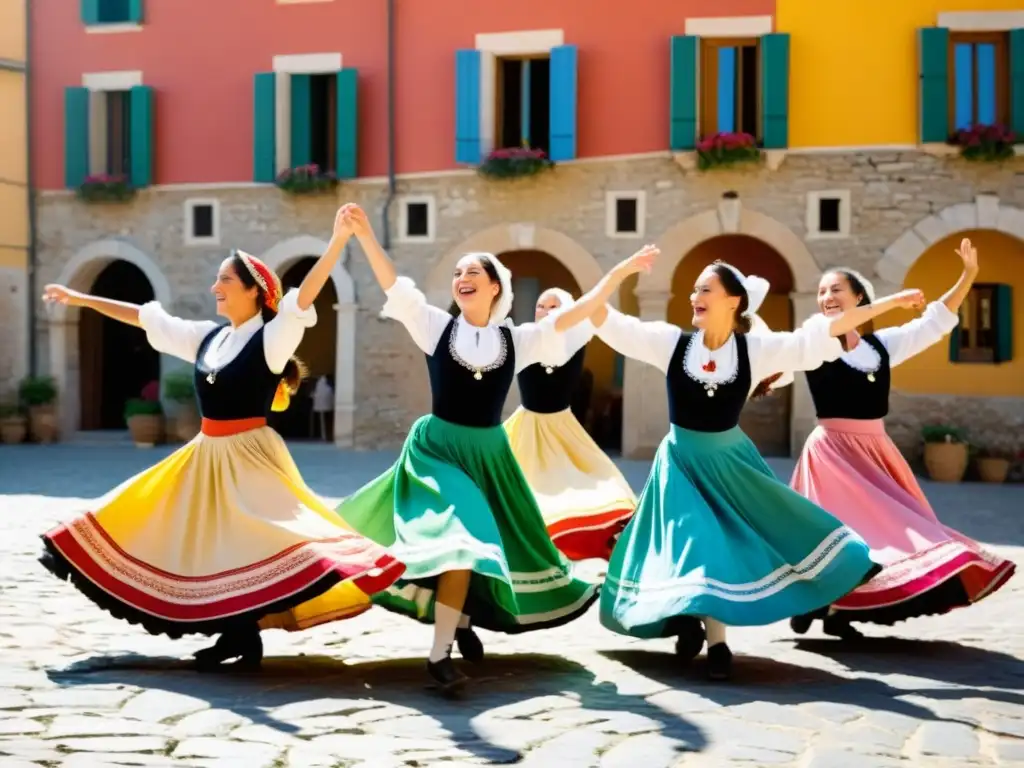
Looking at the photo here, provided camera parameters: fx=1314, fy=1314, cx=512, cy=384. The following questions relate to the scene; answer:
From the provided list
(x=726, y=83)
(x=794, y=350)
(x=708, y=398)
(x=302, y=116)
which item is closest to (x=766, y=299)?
(x=726, y=83)

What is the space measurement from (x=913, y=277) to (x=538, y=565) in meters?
12.8

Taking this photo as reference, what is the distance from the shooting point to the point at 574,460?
7707 mm

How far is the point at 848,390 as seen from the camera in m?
6.45

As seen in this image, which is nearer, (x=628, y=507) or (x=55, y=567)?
(x=55, y=567)

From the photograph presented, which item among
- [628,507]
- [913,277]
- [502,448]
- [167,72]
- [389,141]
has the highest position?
[167,72]

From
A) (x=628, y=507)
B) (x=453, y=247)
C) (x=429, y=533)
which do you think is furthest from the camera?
(x=453, y=247)

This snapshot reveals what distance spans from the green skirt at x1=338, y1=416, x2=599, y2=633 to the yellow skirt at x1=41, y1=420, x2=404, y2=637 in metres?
0.17

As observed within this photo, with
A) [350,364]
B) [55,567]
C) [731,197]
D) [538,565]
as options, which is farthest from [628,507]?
[350,364]

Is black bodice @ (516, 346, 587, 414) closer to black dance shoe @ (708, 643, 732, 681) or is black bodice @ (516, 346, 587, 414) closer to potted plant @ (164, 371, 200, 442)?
black dance shoe @ (708, 643, 732, 681)

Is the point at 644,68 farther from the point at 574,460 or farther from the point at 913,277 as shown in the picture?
the point at 574,460

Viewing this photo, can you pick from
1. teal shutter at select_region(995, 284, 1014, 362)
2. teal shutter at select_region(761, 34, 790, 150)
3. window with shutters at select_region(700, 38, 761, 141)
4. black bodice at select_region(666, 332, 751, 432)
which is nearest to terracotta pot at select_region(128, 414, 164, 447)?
window with shutters at select_region(700, 38, 761, 141)

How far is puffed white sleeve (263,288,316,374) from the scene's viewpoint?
5328mm

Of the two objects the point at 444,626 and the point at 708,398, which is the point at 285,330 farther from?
the point at 708,398

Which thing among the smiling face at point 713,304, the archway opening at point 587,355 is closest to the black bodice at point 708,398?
the smiling face at point 713,304
